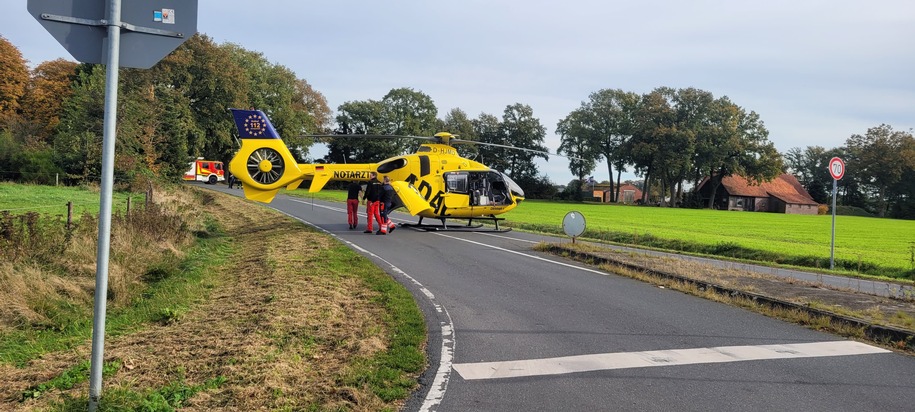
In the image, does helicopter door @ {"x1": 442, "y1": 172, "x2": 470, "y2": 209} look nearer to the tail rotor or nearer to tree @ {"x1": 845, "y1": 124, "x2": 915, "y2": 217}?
the tail rotor

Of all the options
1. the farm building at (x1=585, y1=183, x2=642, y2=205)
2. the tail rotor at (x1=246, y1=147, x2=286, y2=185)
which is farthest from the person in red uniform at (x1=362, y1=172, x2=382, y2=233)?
the farm building at (x1=585, y1=183, x2=642, y2=205)

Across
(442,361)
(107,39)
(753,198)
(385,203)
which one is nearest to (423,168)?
(385,203)

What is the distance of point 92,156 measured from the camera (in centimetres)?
3316

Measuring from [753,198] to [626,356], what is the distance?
327 feet

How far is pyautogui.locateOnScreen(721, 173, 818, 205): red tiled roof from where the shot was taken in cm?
9412

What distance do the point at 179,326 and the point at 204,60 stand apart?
51.2m

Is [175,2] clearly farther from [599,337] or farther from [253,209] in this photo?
[253,209]

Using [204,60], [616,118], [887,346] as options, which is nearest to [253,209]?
[887,346]

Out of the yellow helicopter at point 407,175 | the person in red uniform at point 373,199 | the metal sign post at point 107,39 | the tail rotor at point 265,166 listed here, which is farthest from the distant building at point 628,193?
the metal sign post at point 107,39

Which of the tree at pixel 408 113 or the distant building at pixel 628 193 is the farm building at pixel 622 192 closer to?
the distant building at pixel 628 193

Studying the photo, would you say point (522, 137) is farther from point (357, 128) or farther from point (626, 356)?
point (626, 356)

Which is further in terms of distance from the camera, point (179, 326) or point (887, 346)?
point (179, 326)

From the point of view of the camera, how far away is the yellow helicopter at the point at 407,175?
19.5 metres

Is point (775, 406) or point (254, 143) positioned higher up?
point (254, 143)
